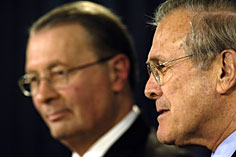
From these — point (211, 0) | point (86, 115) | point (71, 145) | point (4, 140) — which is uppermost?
point (211, 0)

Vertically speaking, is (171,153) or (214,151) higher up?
(214,151)

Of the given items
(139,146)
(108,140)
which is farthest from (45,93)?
(139,146)

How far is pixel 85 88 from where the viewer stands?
7.72 feet

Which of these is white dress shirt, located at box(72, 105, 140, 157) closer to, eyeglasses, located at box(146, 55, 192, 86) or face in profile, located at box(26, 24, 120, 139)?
face in profile, located at box(26, 24, 120, 139)

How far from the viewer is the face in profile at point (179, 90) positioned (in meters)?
1.50

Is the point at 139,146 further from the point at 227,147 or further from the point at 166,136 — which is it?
the point at 227,147

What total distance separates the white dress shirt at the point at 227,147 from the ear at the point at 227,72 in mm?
141

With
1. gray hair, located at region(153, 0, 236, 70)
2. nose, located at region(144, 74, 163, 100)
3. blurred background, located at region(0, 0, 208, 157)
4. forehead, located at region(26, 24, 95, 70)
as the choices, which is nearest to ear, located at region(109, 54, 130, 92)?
forehead, located at region(26, 24, 95, 70)

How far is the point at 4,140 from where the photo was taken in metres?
3.59

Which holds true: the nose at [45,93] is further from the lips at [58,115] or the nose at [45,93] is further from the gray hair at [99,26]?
the gray hair at [99,26]

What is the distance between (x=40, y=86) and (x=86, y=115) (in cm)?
27

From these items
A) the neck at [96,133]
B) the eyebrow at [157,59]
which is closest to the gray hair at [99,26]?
the neck at [96,133]

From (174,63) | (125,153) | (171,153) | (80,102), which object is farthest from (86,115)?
(174,63)

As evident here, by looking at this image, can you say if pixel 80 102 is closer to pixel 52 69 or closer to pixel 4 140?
pixel 52 69
